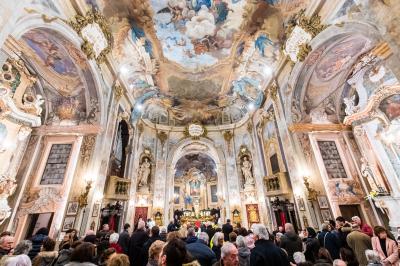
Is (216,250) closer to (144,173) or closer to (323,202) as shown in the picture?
(323,202)

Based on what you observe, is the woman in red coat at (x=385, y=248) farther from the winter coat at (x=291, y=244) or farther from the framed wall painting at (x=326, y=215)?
the framed wall painting at (x=326, y=215)

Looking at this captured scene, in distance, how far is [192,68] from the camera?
50.3 feet

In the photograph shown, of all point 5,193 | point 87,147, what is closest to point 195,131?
point 87,147

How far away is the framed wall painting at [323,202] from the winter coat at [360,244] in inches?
192

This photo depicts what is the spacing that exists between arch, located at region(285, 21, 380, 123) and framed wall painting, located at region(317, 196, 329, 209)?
13.2 ft

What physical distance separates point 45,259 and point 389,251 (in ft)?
21.8

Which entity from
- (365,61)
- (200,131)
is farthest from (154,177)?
(365,61)

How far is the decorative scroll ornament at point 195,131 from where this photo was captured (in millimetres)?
18844

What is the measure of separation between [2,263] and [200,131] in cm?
1666

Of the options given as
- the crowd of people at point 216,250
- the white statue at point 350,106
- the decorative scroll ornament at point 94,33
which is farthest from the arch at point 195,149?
the crowd of people at point 216,250

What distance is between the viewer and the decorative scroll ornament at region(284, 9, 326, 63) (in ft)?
27.7

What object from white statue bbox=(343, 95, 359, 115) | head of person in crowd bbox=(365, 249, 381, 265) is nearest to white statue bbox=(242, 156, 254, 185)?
white statue bbox=(343, 95, 359, 115)

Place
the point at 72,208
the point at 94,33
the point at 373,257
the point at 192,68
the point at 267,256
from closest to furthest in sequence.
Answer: the point at 267,256
the point at 373,257
the point at 72,208
the point at 94,33
the point at 192,68

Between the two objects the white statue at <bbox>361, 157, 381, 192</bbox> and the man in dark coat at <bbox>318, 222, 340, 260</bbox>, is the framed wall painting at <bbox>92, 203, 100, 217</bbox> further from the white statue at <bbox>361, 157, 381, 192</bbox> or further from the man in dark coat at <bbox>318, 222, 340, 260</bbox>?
the white statue at <bbox>361, 157, 381, 192</bbox>
